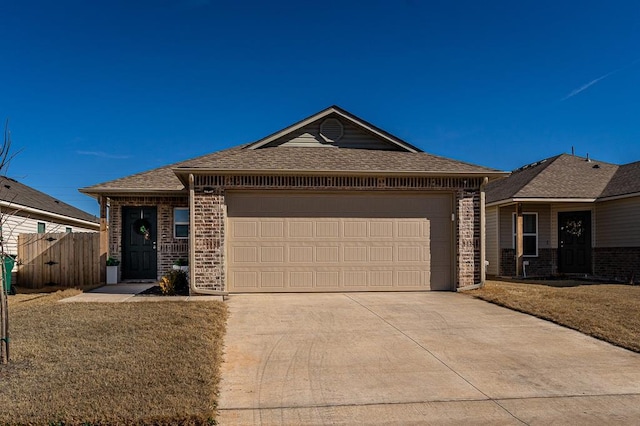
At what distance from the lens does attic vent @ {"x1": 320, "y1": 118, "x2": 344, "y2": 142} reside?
1373cm

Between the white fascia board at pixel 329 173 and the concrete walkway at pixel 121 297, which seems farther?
the white fascia board at pixel 329 173

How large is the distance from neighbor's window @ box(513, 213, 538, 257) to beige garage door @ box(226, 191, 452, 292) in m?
6.52

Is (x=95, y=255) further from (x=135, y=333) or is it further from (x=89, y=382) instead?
(x=89, y=382)

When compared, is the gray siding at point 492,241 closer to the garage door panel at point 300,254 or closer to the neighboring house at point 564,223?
the neighboring house at point 564,223

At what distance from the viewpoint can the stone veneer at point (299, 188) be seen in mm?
11336

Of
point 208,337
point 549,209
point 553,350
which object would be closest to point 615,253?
point 549,209

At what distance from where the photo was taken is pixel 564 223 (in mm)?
17375

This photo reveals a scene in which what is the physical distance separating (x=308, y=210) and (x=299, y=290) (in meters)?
1.98

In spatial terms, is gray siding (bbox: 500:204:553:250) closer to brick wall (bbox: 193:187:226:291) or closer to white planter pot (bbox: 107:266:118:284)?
brick wall (bbox: 193:187:226:291)

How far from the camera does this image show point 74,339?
6703mm

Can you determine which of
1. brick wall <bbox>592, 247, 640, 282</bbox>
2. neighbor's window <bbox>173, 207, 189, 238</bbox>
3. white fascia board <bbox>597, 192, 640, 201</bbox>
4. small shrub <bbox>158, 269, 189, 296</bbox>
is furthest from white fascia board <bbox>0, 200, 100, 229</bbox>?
brick wall <bbox>592, 247, 640, 282</bbox>

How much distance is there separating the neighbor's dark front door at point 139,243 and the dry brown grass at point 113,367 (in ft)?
18.5

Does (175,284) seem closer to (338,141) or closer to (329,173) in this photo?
(329,173)

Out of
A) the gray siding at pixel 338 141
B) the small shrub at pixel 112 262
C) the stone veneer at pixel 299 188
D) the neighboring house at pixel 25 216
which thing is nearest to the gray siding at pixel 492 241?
the stone veneer at pixel 299 188
